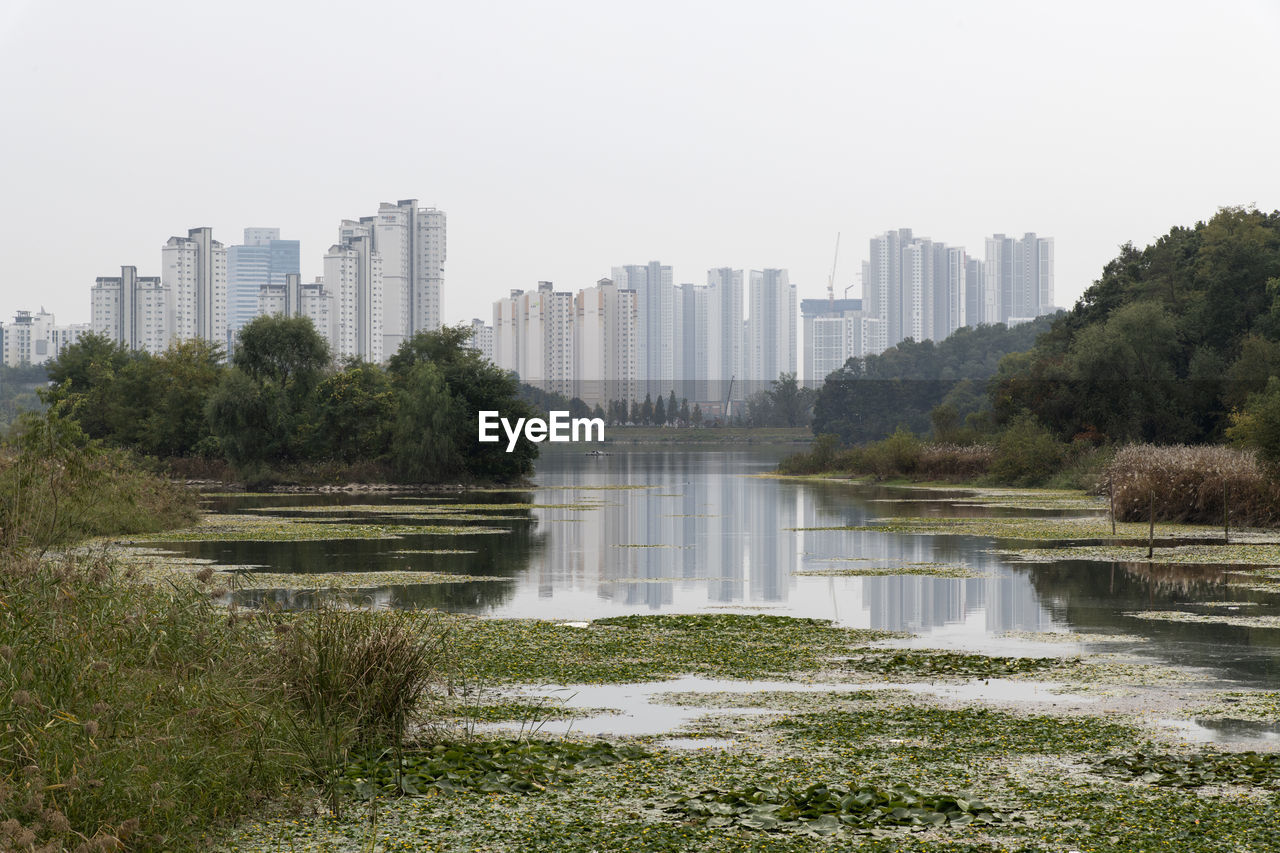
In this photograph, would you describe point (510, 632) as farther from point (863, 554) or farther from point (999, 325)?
point (999, 325)

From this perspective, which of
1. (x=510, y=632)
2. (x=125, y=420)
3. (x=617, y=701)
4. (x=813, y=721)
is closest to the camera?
(x=813, y=721)

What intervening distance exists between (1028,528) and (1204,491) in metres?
4.18

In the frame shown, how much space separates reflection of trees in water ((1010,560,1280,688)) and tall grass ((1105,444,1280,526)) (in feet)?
27.9

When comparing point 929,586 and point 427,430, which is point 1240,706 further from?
point 427,430

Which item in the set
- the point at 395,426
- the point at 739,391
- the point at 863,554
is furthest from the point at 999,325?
the point at 863,554

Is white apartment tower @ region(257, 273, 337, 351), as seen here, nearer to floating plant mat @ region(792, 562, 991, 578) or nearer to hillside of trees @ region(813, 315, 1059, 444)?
hillside of trees @ region(813, 315, 1059, 444)

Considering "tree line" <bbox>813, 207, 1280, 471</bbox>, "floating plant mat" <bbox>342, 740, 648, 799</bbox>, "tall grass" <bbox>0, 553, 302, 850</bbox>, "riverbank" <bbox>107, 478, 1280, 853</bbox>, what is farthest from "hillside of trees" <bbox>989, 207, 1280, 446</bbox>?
"tall grass" <bbox>0, 553, 302, 850</bbox>

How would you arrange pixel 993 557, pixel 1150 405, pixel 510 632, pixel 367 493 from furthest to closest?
pixel 1150 405 → pixel 367 493 → pixel 993 557 → pixel 510 632

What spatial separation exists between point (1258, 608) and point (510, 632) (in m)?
9.75

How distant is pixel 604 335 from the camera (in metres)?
192

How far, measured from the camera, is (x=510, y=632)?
49.9ft

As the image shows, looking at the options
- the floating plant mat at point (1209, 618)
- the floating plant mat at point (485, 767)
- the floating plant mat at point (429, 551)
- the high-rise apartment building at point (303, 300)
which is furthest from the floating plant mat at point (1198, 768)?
the high-rise apartment building at point (303, 300)

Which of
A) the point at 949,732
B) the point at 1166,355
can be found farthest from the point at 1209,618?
the point at 1166,355

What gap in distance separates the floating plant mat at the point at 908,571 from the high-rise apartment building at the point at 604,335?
164 m
